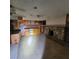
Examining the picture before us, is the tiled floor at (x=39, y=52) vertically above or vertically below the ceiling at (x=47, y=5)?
below

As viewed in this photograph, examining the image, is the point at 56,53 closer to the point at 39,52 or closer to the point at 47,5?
the point at 39,52

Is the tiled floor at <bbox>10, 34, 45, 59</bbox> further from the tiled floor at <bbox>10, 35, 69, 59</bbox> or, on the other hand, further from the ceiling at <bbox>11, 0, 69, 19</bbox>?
the ceiling at <bbox>11, 0, 69, 19</bbox>

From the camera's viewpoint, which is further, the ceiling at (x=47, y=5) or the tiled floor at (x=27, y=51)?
the tiled floor at (x=27, y=51)

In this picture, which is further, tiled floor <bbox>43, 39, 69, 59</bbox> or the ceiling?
tiled floor <bbox>43, 39, 69, 59</bbox>

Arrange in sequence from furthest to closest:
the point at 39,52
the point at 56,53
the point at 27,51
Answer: the point at 27,51, the point at 39,52, the point at 56,53

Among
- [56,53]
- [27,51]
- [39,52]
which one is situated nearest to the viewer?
[56,53]

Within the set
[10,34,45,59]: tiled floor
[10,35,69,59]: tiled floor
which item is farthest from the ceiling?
[10,34,45,59]: tiled floor

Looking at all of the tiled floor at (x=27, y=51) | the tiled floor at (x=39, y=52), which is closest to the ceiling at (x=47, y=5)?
the tiled floor at (x=39, y=52)

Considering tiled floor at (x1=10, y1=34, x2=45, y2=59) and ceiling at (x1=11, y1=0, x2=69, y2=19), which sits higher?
ceiling at (x1=11, y1=0, x2=69, y2=19)

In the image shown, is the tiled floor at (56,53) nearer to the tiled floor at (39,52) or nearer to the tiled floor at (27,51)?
the tiled floor at (39,52)

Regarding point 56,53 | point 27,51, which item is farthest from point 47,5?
point 27,51
